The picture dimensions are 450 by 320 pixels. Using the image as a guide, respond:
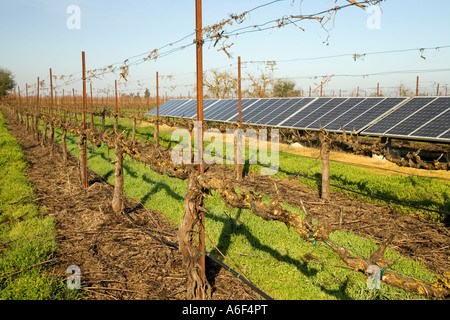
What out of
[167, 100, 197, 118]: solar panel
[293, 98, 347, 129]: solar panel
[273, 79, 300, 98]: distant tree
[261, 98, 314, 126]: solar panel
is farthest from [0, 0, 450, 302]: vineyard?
[273, 79, 300, 98]: distant tree

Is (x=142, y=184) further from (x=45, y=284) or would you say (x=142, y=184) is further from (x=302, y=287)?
(x=302, y=287)

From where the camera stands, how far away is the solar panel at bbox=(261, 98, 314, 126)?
19.4 m

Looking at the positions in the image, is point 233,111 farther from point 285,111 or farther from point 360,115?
point 360,115

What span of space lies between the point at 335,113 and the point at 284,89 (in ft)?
108

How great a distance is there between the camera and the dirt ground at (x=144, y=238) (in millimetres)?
5703

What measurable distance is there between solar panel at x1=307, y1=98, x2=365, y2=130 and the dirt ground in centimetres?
563

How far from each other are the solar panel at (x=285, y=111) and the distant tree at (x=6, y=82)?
8558 cm

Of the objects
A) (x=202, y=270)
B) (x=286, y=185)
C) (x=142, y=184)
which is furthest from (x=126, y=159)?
(x=202, y=270)

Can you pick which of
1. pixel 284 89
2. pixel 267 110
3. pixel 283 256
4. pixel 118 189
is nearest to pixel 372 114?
pixel 267 110

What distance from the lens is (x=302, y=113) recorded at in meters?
19.2

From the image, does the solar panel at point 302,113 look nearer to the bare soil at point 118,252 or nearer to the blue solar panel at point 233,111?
the blue solar panel at point 233,111

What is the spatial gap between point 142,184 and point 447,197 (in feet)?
31.0

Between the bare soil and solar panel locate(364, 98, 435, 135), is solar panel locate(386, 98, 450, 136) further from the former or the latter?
the bare soil
